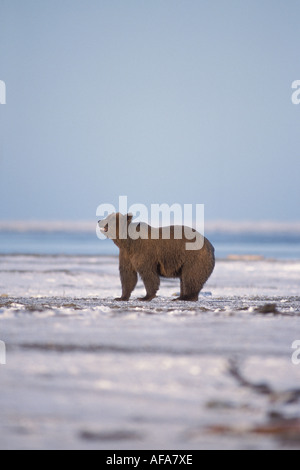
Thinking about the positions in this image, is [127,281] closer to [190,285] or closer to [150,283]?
[150,283]

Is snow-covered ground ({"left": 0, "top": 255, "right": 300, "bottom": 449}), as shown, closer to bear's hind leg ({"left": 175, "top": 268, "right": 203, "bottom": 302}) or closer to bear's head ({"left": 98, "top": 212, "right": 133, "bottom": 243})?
bear's hind leg ({"left": 175, "top": 268, "right": 203, "bottom": 302})

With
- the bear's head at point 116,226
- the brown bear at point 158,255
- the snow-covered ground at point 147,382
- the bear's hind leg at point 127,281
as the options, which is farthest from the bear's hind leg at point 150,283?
the snow-covered ground at point 147,382

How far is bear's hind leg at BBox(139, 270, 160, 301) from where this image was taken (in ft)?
35.1

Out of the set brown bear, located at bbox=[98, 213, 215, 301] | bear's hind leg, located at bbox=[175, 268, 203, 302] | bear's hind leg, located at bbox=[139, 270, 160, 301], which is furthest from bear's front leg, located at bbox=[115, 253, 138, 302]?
bear's hind leg, located at bbox=[175, 268, 203, 302]

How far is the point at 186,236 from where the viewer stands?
10.9m

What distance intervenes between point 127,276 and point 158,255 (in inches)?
24.3

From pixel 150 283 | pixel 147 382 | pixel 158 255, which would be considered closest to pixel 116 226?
pixel 158 255

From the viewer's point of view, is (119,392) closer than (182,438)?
No

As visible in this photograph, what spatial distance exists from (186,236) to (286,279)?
855 centimetres

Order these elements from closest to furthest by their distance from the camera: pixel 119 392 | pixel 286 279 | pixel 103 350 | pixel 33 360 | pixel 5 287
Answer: pixel 119 392 < pixel 33 360 < pixel 103 350 < pixel 5 287 < pixel 286 279

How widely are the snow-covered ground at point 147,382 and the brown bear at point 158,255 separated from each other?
15.2ft

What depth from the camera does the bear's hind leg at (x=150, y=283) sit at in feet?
35.1

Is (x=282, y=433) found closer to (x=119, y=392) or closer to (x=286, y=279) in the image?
(x=119, y=392)
